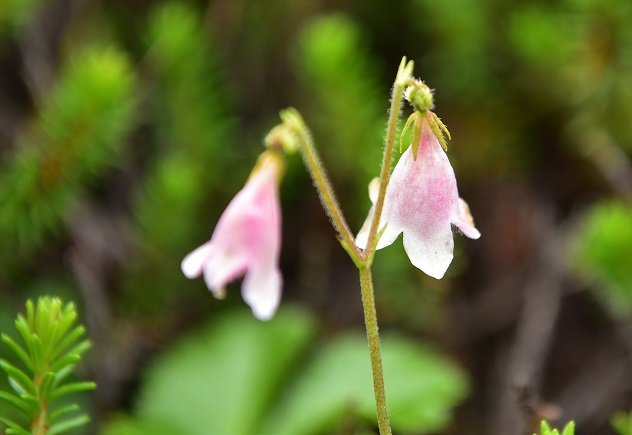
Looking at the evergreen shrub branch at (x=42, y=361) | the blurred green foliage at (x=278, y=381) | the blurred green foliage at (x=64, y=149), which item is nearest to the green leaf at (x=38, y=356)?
the evergreen shrub branch at (x=42, y=361)

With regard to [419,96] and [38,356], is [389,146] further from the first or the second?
[38,356]

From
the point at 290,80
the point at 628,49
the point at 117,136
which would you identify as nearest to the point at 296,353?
the point at 117,136

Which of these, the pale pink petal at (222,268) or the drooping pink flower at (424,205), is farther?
the pale pink petal at (222,268)

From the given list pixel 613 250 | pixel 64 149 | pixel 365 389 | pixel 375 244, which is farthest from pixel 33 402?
pixel 613 250

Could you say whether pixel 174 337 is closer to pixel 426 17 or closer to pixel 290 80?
pixel 290 80

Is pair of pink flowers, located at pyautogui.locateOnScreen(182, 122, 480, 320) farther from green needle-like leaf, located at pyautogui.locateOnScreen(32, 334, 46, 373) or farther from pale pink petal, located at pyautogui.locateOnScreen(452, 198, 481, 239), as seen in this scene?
green needle-like leaf, located at pyautogui.locateOnScreen(32, 334, 46, 373)

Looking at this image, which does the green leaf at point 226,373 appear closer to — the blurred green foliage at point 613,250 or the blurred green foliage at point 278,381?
the blurred green foliage at point 278,381
